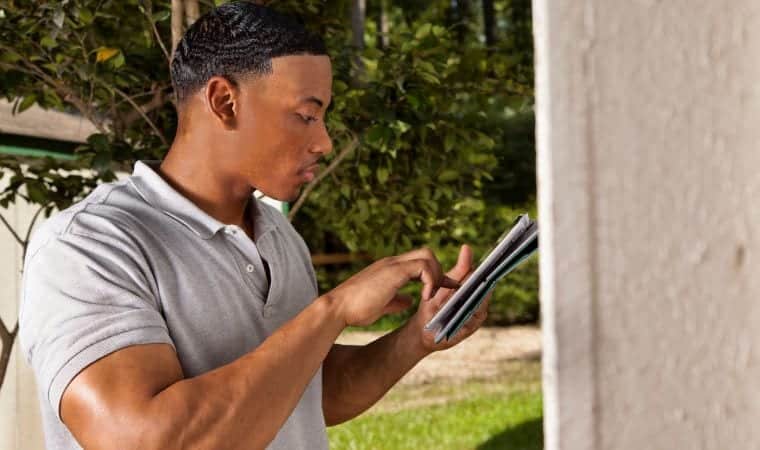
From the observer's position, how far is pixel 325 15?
11.7 feet

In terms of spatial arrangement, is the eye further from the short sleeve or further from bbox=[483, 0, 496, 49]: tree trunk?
bbox=[483, 0, 496, 49]: tree trunk

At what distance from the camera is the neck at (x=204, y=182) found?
1.59m

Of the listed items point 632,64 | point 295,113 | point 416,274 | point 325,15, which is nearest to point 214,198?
point 295,113

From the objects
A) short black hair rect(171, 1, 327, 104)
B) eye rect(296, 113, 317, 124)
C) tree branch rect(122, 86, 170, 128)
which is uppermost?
short black hair rect(171, 1, 327, 104)

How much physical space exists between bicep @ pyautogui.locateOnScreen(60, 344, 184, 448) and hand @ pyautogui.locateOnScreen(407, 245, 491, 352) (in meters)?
0.43

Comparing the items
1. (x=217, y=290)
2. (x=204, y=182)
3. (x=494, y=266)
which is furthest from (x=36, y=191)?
(x=494, y=266)

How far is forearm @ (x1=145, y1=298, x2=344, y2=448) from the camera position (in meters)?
1.19

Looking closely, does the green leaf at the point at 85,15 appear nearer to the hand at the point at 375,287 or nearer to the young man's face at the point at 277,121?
the young man's face at the point at 277,121

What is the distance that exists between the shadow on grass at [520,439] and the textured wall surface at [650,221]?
22.1 ft

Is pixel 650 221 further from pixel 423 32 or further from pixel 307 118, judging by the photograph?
pixel 423 32

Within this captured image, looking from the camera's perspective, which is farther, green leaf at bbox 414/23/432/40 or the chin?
green leaf at bbox 414/23/432/40

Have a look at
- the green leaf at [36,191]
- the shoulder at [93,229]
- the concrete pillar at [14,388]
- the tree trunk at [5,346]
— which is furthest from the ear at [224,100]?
the concrete pillar at [14,388]

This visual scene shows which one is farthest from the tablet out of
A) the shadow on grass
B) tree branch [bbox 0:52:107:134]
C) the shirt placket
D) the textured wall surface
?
the shadow on grass

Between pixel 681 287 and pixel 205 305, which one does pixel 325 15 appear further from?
pixel 681 287
